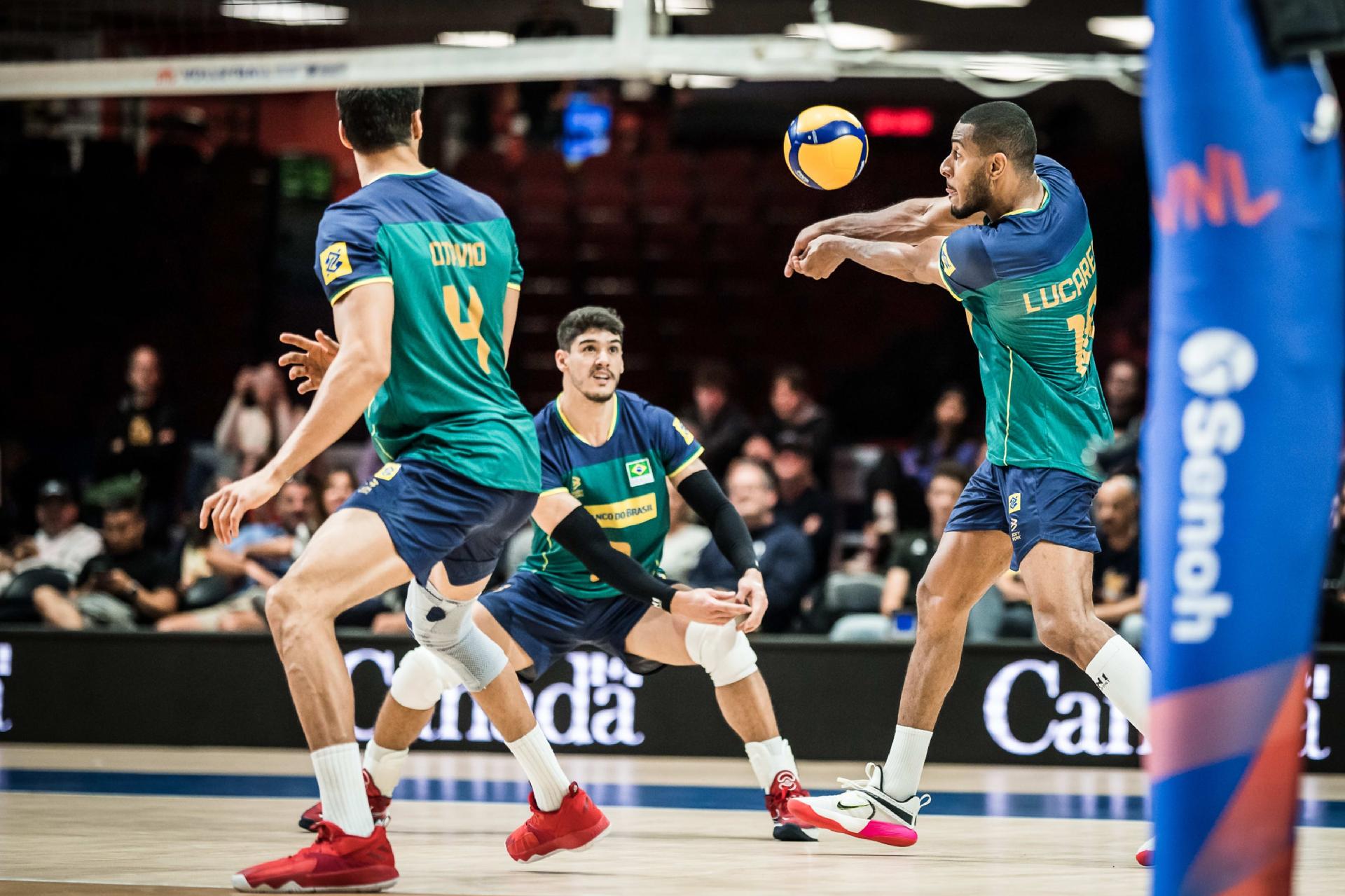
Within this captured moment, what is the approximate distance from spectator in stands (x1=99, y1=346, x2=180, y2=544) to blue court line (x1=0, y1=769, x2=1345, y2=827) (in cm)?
397

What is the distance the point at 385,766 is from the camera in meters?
5.78

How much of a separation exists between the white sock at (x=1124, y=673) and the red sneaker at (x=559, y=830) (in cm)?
155

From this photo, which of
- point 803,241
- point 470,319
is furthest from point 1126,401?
point 470,319

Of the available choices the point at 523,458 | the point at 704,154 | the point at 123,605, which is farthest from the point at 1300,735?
the point at 704,154

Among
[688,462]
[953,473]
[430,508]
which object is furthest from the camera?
[953,473]

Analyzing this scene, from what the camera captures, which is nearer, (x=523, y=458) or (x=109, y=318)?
(x=523, y=458)

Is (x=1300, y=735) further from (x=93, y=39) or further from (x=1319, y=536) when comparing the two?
(x=93, y=39)

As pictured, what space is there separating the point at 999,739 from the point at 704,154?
8474mm

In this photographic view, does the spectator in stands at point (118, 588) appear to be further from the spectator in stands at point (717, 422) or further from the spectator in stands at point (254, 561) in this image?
the spectator in stands at point (717, 422)

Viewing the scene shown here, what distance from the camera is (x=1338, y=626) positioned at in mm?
8695

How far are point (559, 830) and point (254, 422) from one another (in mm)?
7268

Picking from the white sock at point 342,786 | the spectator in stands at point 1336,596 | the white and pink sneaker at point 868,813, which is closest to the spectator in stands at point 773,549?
the spectator in stands at point 1336,596

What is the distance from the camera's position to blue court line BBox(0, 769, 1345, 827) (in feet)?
21.7

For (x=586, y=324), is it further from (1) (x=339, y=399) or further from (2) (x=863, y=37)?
(2) (x=863, y=37)
